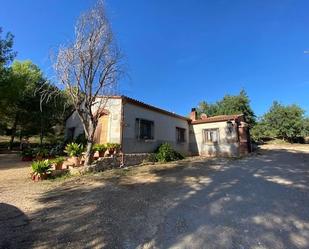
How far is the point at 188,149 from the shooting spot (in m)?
21.4

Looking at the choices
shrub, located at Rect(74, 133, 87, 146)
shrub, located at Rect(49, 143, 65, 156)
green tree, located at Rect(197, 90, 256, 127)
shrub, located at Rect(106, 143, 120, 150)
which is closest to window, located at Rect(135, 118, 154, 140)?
shrub, located at Rect(106, 143, 120, 150)

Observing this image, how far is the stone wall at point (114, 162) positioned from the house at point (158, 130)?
409 millimetres

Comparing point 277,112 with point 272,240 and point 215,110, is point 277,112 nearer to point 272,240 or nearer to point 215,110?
point 215,110

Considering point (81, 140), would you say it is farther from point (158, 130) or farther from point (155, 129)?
point (158, 130)

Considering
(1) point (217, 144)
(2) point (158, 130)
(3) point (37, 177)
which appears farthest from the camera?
(1) point (217, 144)

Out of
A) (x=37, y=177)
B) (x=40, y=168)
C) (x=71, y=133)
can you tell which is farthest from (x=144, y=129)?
(x=37, y=177)

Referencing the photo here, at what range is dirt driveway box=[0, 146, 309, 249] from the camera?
4.20 metres

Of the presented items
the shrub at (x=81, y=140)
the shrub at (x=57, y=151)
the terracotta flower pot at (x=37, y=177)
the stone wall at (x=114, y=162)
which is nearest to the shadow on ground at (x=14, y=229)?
the terracotta flower pot at (x=37, y=177)

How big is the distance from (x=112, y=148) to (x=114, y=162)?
31.4 inches

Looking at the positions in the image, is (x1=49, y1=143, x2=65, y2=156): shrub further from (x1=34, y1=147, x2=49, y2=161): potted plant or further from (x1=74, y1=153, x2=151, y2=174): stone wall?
(x1=74, y1=153, x2=151, y2=174): stone wall

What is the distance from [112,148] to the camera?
12.8 meters

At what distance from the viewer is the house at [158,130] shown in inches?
552

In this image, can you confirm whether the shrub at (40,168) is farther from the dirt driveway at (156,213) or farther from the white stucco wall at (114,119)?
the white stucco wall at (114,119)

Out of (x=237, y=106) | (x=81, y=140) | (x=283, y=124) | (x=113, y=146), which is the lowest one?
(x=113, y=146)
